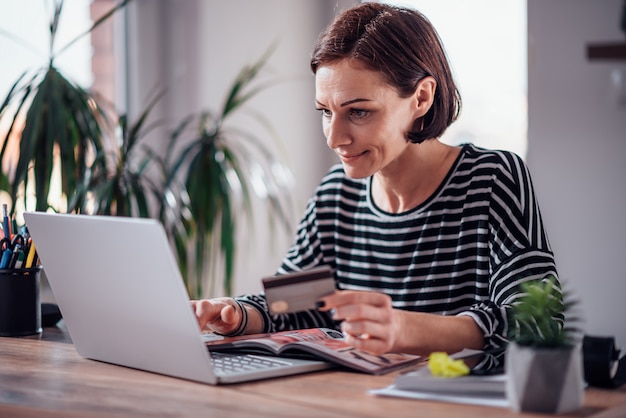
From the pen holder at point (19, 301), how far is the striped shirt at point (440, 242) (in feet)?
1.30

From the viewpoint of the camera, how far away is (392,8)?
1837 mm

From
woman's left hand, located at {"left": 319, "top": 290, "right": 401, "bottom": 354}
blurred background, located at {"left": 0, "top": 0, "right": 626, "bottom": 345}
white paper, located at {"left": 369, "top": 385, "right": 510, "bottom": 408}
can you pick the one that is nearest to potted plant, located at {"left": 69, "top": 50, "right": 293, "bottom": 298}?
blurred background, located at {"left": 0, "top": 0, "right": 626, "bottom": 345}

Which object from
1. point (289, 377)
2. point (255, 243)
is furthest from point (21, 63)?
point (289, 377)

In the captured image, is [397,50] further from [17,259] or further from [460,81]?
[460,81]

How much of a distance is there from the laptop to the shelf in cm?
160

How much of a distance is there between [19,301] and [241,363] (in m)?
0.56

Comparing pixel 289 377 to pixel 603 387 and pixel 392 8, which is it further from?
pixel 392 8

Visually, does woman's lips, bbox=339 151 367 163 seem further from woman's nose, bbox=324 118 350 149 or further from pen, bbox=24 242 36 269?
pen, bbox=24 242 36 269

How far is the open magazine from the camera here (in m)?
1.35

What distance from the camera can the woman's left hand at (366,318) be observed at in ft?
4.25

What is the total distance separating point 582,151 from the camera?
2928mm

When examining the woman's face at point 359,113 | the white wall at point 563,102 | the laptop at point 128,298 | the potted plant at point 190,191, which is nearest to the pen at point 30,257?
the laptop at point 128,298

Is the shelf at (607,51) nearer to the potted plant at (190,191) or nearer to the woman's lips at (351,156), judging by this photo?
the potted plant at (190,191)

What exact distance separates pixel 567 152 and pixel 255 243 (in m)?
1.20
